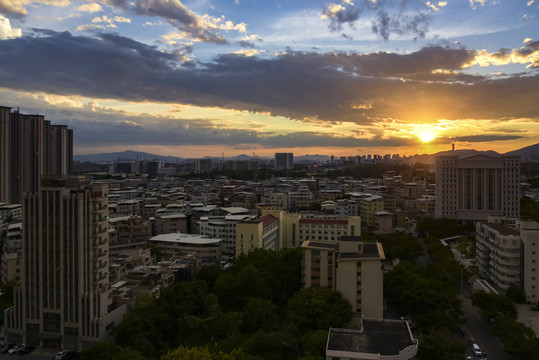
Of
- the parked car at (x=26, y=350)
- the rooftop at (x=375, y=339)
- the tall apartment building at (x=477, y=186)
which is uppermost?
the tall apartment building at (x=477, y=186)

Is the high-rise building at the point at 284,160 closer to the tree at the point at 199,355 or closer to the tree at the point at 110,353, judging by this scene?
the tree at the point at 110,353

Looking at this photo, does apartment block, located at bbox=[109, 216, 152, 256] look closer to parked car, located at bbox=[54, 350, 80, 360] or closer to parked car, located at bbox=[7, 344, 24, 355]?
parked car, located at bbox=[7, 344, 24, 355]

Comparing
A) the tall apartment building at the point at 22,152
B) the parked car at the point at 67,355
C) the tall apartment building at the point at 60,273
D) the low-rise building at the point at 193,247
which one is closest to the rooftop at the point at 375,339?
the tall apartment building at the point at 60,273

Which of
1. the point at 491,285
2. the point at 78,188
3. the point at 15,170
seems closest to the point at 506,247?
the point at 491,285

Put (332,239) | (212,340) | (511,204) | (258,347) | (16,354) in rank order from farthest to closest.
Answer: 1. (511,204)
2. (332,239)
3. (212,340)
4. (16,354)
5. (258,347)

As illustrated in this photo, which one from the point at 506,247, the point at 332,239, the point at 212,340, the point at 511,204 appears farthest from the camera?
the point at 511,204

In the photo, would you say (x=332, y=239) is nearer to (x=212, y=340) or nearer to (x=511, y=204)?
(x=212, y=340)

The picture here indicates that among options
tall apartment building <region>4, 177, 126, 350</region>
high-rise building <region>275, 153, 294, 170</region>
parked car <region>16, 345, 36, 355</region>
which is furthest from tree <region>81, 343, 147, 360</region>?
high-rise building <region>275, 153, 294, 170</region>
